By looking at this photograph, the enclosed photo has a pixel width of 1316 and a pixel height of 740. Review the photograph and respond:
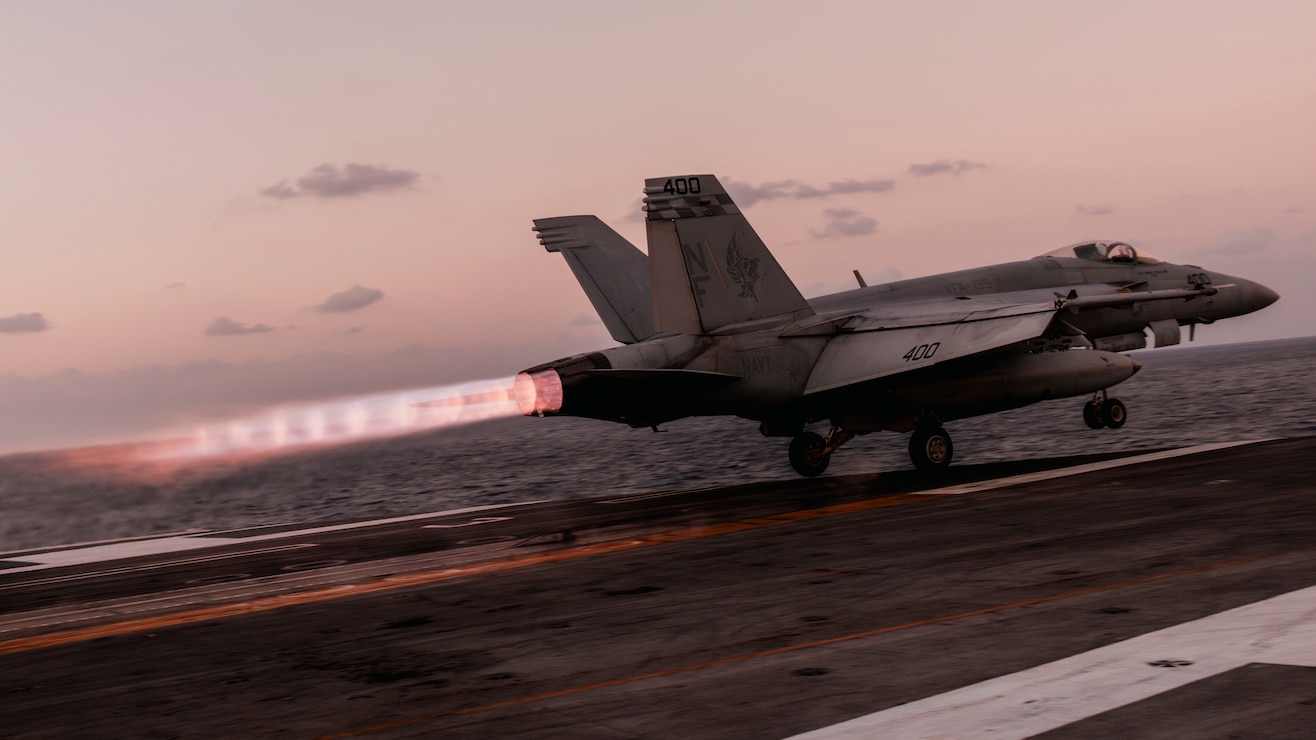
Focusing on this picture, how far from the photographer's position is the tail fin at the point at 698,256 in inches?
802

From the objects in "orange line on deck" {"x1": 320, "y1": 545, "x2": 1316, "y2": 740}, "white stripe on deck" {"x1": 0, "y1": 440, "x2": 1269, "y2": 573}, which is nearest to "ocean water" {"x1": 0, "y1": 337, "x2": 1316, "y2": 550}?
"white stripe on deck" {"x1": 0, "y1": 440, "x2": 1269, "y2": 573}

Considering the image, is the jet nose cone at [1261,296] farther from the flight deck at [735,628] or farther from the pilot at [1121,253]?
the flight deck at [735,628]

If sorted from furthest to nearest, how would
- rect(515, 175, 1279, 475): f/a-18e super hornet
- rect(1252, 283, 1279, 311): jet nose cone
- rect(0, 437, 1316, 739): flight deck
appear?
rect(1252, 283, 1279, 311): jet nose cone < rect(515, 175, 1279, 475): f/a-18e super hornet < rect(0, 437, 1316, 739): flight deck

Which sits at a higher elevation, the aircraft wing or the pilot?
the pilot

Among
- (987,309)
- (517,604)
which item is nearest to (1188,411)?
(987,309)

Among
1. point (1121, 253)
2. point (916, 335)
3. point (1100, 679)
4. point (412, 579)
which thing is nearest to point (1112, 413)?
point (1121, 253)

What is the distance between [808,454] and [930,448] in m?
2.80

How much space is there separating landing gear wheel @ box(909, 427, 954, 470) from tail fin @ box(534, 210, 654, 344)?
22.6 feet

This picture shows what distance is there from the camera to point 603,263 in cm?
2623

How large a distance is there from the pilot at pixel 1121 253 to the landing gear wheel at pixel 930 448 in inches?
285

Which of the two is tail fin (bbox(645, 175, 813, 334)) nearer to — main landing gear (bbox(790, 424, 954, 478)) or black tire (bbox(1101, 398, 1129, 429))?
main landing gear (bbox(790, 424, 954, 478))

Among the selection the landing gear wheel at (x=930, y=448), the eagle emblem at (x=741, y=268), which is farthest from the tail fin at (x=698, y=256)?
the landing gear wheel at (x=930, y=448)

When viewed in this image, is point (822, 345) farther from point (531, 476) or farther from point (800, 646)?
point (531, 476)

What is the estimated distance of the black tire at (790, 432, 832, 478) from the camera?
24125 mm
